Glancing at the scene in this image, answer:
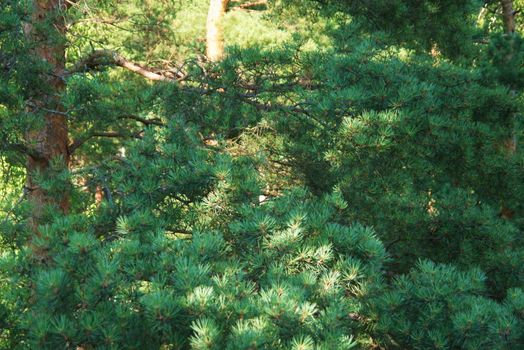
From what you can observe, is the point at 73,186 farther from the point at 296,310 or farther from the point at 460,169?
the point at 460,169

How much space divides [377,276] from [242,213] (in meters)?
0.78

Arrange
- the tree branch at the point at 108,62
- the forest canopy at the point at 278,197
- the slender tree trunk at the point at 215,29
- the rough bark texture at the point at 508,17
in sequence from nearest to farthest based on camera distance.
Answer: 1. the forest canopy at the point at 278,197
2. the tree branch at the point at 108,62
3. the rough bark texture at the point at 508,17
4. the slender tree trunk at the point at 215,29

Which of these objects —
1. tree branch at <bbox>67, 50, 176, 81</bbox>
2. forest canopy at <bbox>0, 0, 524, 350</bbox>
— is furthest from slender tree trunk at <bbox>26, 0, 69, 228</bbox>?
tree branch at <bbox>67, 50, 176, 81</bbox>

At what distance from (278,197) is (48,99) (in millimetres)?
2453

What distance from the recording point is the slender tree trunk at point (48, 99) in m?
5.35

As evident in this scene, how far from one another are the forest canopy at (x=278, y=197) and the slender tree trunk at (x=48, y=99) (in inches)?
1.1

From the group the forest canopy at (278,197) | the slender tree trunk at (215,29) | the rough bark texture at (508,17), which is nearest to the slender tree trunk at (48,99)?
the forest canopy at (278,197)

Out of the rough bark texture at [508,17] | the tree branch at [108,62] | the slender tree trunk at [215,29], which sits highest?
the rough bark texture at [508,17]

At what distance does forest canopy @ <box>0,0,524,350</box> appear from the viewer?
276cm

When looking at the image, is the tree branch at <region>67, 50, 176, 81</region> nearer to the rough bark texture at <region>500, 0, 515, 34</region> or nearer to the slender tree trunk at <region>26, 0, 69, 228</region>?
the slender tree trunk at <region>26, 0, 69, 228</region>

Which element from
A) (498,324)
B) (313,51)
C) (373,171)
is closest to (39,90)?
(313,51)

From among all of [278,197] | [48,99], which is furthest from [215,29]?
[278,197]

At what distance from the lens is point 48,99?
5535 mm

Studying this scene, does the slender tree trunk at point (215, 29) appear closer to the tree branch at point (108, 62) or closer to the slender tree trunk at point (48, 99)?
the tree branch at point (108, 62)
